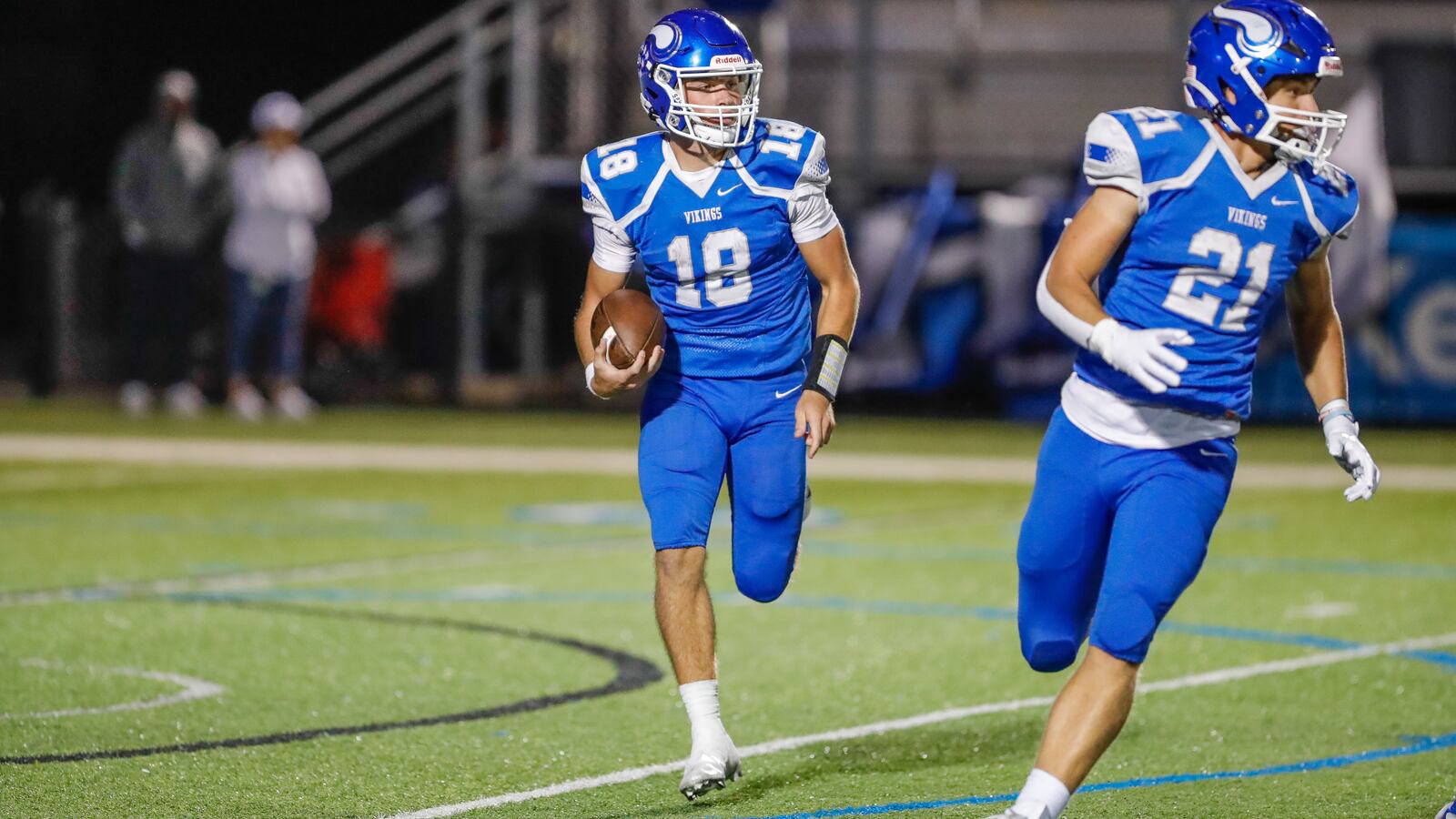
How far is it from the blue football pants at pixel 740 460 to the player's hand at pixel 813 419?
0.10 metres

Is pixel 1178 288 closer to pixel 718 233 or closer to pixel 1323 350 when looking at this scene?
pixel 1323 350

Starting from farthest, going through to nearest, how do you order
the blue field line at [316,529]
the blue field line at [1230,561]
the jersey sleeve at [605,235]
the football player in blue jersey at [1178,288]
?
the blue field line at [316,529] < the blue field line at [1230,561] < the jersey sleeve at [605,235] < the football player in blue jersey at [1178,288]

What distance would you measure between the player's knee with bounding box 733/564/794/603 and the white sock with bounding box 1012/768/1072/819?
4.05 feet

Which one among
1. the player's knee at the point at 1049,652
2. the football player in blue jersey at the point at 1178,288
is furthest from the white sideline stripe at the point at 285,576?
the football player in blue jersey at the point at 1178,288

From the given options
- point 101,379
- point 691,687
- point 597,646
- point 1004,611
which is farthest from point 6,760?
point 101,379

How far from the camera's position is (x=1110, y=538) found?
4660 millimetres

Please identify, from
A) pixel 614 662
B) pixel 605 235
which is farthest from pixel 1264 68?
pixel 614 662

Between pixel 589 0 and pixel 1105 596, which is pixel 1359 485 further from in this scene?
pixel 589 0

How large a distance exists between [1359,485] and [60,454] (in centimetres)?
1041

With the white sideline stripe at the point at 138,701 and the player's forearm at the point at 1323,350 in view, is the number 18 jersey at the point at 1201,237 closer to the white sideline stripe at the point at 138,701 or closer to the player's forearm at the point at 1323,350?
the player's forearm at the point at 1323,350

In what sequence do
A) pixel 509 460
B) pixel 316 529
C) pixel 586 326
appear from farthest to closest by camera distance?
pixel 509 460
pixel 316 529
pixel 586 326

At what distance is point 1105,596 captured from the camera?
4.51 metres

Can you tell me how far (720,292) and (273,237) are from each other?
35.5ft

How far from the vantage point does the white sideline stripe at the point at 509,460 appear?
1255 centimetres
